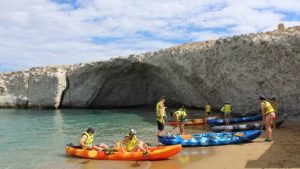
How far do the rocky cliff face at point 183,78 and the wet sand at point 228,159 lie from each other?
28.3 feet

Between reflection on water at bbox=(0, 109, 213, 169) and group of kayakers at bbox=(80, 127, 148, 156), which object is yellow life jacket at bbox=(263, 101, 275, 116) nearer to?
reflection on water at bbox=(0, 109, 213, 169)

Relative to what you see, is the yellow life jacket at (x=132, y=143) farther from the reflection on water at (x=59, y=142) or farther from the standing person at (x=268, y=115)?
the standing person at (x=268, y=115)

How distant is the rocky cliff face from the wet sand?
340 inches

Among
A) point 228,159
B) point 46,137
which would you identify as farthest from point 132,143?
point 46,137

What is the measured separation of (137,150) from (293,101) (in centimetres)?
1267

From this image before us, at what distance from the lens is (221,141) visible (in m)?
15.5

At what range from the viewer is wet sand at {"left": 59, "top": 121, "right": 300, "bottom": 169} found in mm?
11769

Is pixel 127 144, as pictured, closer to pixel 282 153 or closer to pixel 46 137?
pixel 282 153

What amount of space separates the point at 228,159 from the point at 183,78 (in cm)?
1906

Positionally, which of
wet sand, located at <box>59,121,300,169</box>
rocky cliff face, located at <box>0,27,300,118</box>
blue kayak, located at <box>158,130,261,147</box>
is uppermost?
rocky cliff face, located at <box>0,27,300,118</box>

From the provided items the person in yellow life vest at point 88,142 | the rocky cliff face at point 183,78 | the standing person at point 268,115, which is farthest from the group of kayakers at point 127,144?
the rocky cliff face at point 183,78

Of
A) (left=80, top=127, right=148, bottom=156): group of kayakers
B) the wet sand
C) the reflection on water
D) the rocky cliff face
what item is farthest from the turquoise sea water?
the rocky cliff face

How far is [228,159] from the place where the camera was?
41.5ft

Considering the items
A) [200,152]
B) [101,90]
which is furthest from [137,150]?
[101,90]
